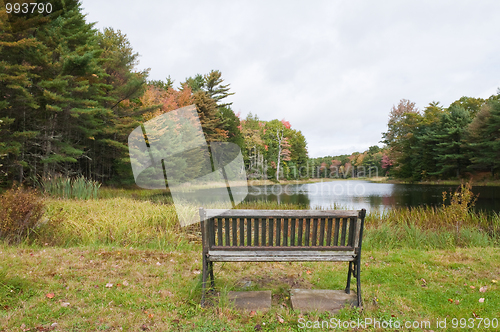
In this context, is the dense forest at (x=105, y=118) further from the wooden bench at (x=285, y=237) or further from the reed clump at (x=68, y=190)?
the wooden bench at (x=285, y=237)

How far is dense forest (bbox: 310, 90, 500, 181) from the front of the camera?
84.1ft

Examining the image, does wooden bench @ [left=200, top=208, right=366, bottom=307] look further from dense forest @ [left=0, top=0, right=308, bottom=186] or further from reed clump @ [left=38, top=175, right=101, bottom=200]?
reed clump @ [left=38, top=175, right=101, bottom=200]

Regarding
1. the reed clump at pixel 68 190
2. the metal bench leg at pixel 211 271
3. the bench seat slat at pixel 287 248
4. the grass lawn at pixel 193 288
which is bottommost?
the grass lawn at pixel 193 288

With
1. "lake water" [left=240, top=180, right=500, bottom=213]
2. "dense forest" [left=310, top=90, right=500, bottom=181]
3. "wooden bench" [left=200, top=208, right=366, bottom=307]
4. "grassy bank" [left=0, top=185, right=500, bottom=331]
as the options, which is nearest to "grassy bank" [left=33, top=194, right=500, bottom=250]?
"grassy bank" [left=0, top=185, right=500, bottom=331]

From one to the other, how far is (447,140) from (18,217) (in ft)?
125

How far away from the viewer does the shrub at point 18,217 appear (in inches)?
180

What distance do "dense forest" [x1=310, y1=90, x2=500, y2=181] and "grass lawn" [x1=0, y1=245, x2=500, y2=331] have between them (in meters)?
27.1

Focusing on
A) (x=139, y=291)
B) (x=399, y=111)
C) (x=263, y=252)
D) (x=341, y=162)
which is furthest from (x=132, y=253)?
(x=341, y=162)

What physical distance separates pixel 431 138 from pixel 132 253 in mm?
36923

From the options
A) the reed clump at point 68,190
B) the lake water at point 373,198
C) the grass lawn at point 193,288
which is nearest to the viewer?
the grass lawn at point 193,288

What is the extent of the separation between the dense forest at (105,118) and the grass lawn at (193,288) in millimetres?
4412

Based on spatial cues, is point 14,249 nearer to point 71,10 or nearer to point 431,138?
point 71,10

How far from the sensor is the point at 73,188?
9570 millimetres

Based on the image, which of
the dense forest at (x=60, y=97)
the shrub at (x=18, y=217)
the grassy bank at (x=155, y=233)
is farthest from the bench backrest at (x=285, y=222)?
the shrub at (x=18, y=217)
